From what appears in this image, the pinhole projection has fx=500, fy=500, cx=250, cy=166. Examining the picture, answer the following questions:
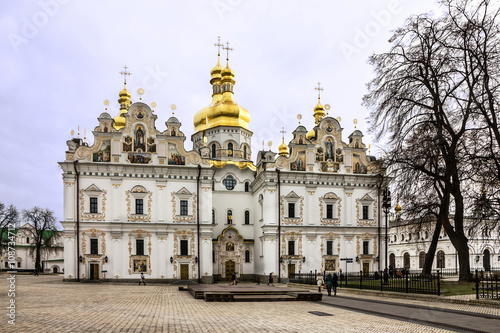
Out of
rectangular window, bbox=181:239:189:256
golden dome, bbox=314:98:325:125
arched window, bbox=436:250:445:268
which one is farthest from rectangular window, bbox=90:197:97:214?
arched window, bbox=436:250:445:268

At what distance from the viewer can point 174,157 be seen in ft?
142

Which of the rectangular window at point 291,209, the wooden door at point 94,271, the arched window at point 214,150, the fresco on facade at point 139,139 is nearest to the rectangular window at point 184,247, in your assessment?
the wooden door at point 94,271

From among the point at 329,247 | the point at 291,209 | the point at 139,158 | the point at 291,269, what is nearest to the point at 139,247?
the point at 139,158

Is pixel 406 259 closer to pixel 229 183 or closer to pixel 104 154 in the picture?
pixel 229 183

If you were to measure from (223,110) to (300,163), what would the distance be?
13974mm

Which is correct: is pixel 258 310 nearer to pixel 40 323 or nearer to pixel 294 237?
pixel 40 323

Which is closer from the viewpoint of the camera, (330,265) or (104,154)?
(104,154)

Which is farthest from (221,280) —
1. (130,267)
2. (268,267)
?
(130,267)

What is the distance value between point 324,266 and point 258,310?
27.4m

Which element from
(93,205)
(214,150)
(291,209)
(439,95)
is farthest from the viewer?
(214,150)

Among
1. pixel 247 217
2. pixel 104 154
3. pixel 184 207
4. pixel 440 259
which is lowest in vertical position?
pixel 440 259

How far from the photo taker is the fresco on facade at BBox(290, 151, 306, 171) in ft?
148

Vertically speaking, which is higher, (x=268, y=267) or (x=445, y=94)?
(x=445, y=94)

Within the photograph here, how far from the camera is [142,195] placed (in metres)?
42.0
